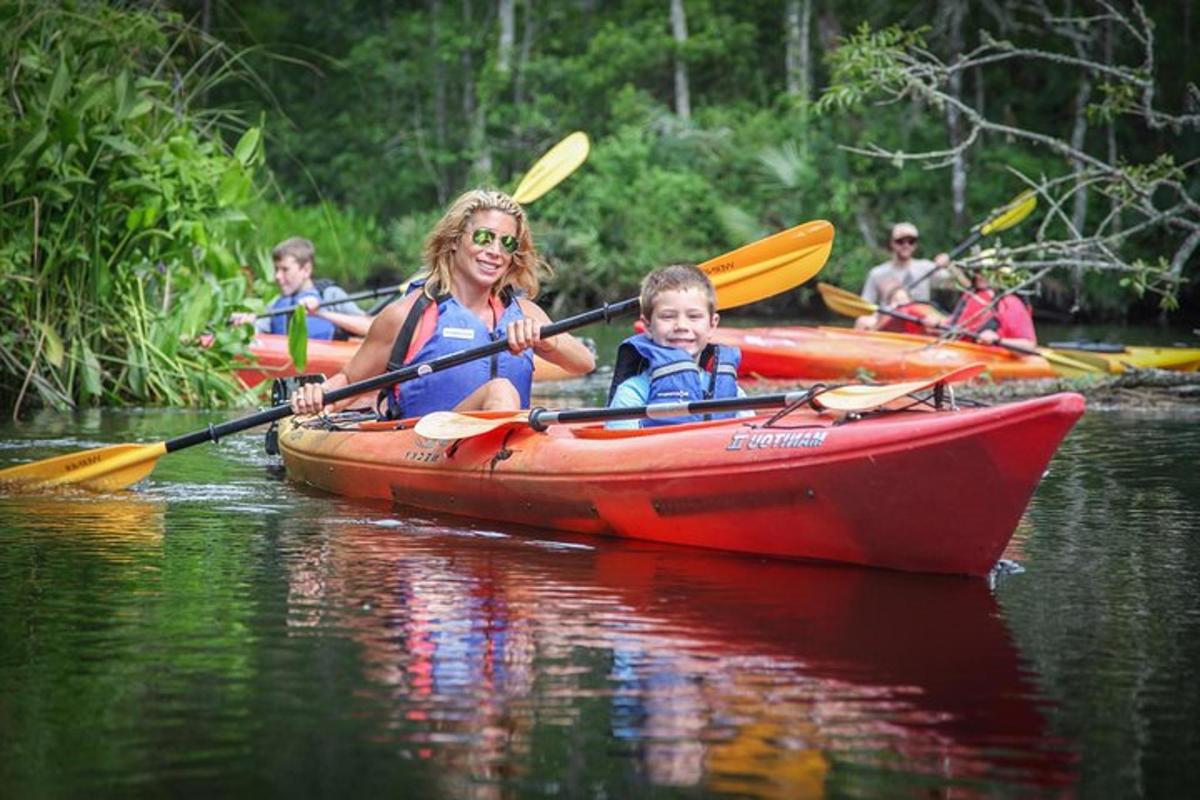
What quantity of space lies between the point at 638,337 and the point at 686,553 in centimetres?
75

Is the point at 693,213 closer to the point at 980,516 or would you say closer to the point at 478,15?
the point at 478,15

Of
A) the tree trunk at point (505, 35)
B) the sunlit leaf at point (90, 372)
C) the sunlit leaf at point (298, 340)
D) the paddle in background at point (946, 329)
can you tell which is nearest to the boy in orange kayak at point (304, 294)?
the sunlit leaf at point (90, 372)

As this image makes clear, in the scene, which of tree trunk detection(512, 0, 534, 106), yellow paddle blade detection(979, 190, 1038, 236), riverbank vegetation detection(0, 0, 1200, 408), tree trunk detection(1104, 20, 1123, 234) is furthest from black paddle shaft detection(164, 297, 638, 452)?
tree trunk detection(512, 0, 534, 106)

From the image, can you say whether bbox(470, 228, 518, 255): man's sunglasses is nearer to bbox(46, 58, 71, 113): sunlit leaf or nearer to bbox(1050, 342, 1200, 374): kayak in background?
bbox(46, 58, 71, 113): sunlit leaf

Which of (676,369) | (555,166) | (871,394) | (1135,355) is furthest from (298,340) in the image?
(1135,355)

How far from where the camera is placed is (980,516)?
16.9 feet

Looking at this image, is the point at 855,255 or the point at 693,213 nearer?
the point at 855,255

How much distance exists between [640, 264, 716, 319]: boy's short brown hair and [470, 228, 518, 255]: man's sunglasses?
0.77 metres

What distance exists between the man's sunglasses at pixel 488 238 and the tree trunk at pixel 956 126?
14274 millimetres

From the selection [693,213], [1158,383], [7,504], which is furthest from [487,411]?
[693,213]

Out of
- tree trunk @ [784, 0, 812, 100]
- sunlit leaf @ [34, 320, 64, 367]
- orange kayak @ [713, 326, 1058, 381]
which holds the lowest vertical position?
orange kayak @ [713, 326, 1058, 381]

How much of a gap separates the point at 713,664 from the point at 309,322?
8.21 meters

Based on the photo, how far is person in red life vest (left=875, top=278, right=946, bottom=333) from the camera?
536 inches

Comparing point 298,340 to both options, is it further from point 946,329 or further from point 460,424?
point 946,329
